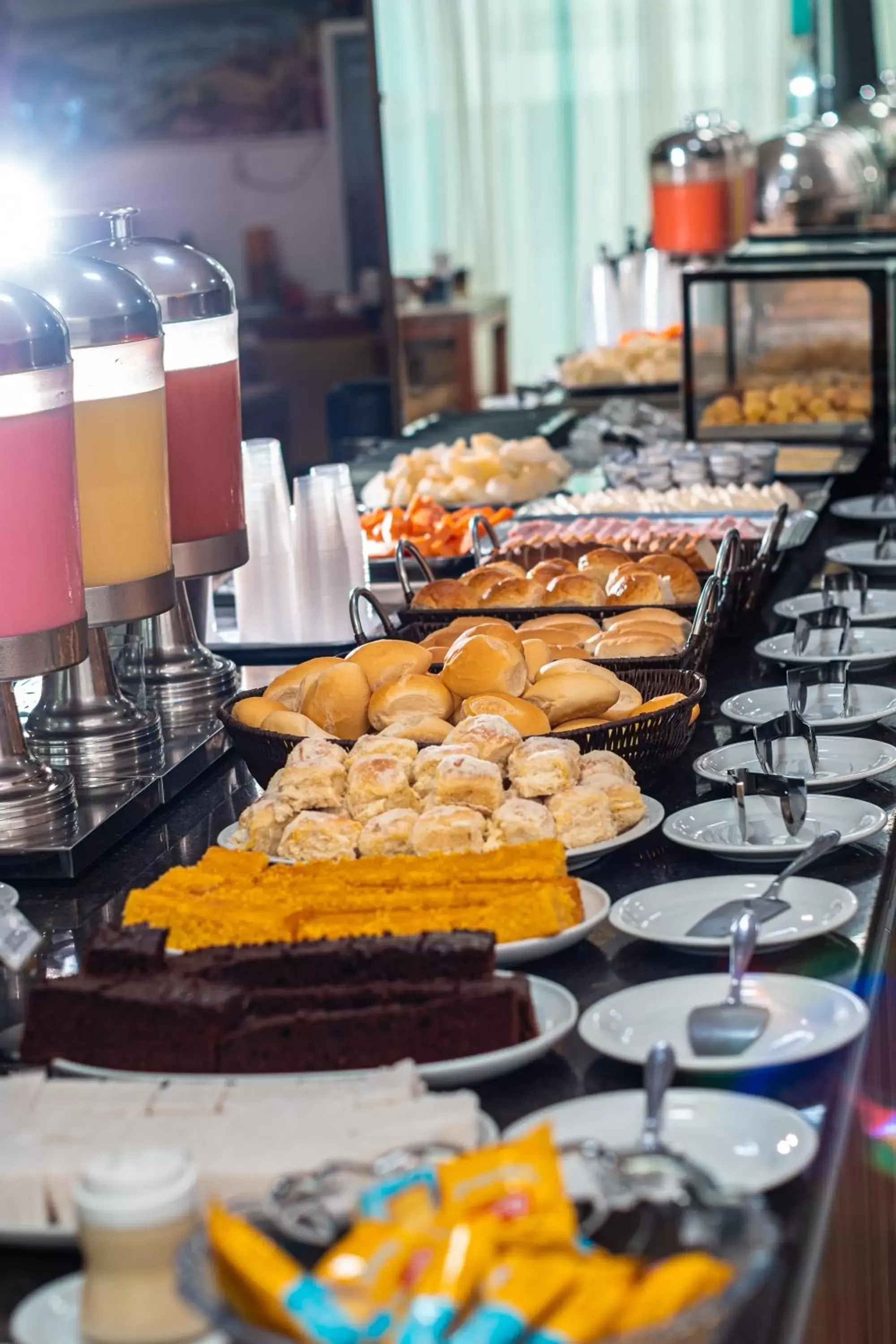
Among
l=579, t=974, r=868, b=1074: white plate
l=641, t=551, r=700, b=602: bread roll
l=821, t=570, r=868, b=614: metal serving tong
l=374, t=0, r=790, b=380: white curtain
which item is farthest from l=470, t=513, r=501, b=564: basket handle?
l=374, t=0, r=790, b=380: white curtain

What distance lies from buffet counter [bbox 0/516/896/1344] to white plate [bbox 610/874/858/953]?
0.02 metres

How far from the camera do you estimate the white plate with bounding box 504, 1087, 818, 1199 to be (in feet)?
2.87

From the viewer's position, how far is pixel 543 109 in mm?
7598

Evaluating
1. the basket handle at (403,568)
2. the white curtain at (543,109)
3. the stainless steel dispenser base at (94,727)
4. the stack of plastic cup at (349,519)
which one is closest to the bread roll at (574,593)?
the basket handle at (403,568)

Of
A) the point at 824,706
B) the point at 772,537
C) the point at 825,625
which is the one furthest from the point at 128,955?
the point at 772,537

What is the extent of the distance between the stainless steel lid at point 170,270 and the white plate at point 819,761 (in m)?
0.64

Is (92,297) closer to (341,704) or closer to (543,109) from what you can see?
(341,704)

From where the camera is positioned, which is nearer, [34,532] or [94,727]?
[34,532]

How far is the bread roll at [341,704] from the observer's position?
155 cm

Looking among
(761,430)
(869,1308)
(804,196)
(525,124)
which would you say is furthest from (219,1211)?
(525,124)

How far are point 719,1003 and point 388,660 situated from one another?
0.62 meters

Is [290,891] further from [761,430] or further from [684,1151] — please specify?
[761,430]

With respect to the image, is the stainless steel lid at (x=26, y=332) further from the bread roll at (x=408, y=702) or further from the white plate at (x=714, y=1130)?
the white plate at (x=714, y=1130)

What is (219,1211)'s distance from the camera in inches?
27.8
